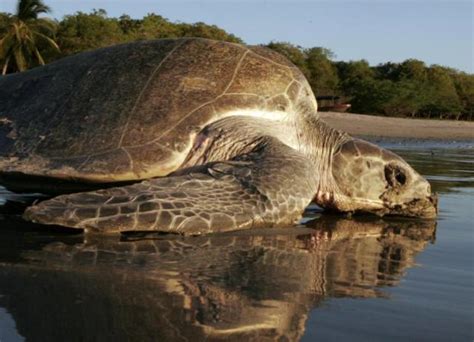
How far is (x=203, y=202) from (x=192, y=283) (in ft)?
2.86

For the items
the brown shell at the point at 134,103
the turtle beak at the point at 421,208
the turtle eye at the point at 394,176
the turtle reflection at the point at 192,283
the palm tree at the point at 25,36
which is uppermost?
the palm tree at the point at 25,36

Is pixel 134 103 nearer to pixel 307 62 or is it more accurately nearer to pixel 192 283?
pixel 192 283

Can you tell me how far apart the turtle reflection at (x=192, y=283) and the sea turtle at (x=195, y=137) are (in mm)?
325

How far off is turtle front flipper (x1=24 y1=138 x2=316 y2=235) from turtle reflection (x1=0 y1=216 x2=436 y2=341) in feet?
0.30

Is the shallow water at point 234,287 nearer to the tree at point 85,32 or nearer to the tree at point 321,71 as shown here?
the tree at point 85,32

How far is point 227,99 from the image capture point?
376cm

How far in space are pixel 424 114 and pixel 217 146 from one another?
47.4 meters

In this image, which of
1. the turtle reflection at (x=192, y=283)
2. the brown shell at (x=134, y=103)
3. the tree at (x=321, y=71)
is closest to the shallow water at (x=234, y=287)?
the turtle reflection at (x=192, y=283)

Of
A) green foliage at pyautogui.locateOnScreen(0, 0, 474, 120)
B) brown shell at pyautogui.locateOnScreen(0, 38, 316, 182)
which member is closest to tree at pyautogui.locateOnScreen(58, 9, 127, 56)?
green foliage at pyautogui.locateOnScreen(0, 0, 474, 120)

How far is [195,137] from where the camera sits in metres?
3.62

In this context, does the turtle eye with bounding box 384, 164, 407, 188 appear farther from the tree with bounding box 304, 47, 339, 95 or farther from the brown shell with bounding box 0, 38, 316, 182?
the tree with bounding box 304, 47, 339, 95

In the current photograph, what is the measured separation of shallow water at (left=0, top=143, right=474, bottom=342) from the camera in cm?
157

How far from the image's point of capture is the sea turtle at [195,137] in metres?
3.14

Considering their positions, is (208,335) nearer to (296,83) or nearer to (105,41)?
(296,83)
